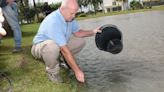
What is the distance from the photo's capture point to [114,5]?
110562 millimetres

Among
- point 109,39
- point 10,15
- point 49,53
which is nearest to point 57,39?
point 49,53

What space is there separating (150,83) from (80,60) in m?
3.12

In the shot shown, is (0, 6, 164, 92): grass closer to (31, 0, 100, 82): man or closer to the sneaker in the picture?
the sneaker

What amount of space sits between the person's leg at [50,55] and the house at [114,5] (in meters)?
93.1

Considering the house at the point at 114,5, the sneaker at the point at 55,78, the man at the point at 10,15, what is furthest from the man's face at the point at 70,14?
the house at the point at 114,5

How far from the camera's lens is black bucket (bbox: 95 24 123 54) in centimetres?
726

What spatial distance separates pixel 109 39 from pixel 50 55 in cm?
139

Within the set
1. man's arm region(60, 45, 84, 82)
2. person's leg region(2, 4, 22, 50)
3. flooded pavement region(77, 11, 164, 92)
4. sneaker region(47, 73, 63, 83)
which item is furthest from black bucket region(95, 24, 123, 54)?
person's leg region(2, 4, 22, 50)

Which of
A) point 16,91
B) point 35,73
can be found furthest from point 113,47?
point 16,91

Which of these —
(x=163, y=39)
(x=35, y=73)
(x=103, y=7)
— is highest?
(x=35, y=73)

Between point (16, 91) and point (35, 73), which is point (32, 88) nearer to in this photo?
point (16, 91)

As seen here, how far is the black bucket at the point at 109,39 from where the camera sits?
7.26 m

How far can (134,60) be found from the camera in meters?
9.05

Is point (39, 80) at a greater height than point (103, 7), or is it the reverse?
point (39, 80)
